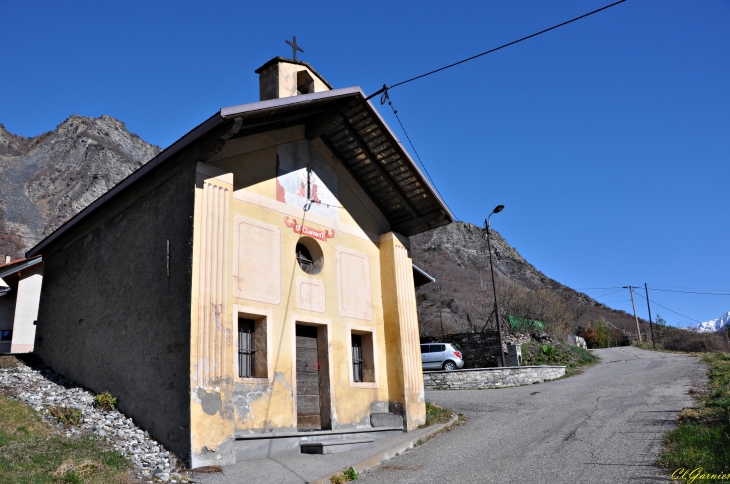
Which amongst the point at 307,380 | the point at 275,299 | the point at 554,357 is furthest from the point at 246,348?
the point at 554,357

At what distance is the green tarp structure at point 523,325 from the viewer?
32.4 m

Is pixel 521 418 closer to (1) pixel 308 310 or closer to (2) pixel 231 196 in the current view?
(1) pixel 308 310

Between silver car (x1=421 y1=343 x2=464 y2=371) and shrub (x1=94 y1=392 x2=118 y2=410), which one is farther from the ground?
silver car (x1=421 y1=343 x2=464 y2=371)

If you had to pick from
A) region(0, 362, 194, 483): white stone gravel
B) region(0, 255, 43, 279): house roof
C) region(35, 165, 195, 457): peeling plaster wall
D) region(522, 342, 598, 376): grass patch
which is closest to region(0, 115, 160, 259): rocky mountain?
region(0, 255, 43, 279): house roof

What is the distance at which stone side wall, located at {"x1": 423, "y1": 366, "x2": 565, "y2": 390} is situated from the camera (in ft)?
70.0

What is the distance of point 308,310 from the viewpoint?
40.8 ft

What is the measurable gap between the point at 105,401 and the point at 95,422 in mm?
798

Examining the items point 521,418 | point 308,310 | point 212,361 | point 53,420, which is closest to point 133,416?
point 53,420

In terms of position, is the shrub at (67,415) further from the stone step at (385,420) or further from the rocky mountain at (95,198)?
the rocky mountain at (95,198)

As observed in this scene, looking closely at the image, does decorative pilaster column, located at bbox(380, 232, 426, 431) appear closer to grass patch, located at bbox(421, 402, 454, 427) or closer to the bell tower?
grass patch, located at bbox(421, 402, 454, 427)

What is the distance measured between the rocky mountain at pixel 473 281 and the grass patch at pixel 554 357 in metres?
9.11

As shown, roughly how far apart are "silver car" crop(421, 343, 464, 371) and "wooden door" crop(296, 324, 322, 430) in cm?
1430

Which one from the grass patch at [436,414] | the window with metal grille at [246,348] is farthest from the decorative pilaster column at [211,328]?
the grass patch at [436,414]

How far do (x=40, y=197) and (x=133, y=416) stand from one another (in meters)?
71.7
